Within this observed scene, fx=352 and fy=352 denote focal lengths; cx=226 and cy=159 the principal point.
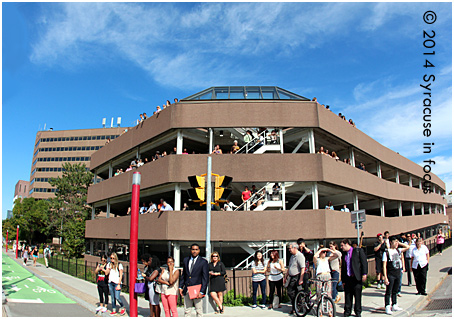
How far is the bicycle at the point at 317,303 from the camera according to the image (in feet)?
27.6

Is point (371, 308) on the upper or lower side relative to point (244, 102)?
lower

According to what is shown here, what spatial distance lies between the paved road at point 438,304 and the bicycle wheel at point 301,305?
3.04 m

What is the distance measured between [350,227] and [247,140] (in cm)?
780

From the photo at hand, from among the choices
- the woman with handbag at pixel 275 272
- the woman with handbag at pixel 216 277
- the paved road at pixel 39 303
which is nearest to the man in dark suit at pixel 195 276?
the woman with handbag at pixel 216 277

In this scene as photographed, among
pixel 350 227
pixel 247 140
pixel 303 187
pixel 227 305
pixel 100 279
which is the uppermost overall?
pixel 247 140

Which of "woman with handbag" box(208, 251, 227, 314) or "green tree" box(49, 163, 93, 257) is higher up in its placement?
"green tree" box(49, 163, 93, 257)

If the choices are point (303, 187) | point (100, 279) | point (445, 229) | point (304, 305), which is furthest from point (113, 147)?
point (445, 229)

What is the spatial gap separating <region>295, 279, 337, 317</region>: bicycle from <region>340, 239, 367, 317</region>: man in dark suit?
47 centimetres

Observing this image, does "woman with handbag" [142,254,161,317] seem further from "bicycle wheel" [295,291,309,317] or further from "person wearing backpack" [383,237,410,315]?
"person wearing backpack" [383,237,410,315]

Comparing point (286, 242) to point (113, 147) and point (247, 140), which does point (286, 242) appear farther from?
point (113, 147)

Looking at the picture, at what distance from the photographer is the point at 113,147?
26.7 metres

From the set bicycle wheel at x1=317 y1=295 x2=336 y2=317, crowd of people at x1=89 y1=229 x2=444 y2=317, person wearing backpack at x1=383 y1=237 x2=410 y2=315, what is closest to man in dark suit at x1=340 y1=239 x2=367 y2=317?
crowd of people at x1=89 y1=229 x2=444 y2=317

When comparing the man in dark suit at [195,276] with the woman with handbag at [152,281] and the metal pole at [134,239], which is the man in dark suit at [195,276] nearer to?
the woman with handbag at [152,281]

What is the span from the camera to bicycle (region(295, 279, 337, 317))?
841 centimetres
